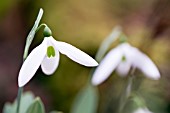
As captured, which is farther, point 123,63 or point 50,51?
point 123,63

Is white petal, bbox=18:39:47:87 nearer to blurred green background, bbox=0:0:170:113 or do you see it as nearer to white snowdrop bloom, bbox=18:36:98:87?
white snowdrop bloom, bbox=18:36:98:87

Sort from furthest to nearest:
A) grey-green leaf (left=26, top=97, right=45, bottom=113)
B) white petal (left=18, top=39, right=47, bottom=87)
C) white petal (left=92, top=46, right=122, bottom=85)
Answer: white petal (left=92, top=46, right=122, bottom=85), grey-green leaf (left=26, top=97, right=45, bottom=113), white petal (left=18, top=39, right=47, bottom=87)

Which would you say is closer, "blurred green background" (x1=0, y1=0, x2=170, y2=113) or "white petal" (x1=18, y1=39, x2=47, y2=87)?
"white petal" (x1=18, y1=39, x2=47, y2=87)

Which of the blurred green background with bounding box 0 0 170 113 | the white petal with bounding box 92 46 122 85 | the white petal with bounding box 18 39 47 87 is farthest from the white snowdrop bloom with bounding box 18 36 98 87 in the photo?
the blurred green background with bounding box 0 0 170 113

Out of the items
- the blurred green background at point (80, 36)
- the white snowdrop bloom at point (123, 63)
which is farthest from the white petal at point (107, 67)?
the blurred green background at point (80, 36)

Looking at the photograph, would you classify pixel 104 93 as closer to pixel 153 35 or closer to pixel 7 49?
pixel 153 35

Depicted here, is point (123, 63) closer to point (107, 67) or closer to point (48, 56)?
point (107, 67)

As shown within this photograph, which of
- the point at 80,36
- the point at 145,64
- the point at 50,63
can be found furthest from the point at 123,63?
the point at 80,36

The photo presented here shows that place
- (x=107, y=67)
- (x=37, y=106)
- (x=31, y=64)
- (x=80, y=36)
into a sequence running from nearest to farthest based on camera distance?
(x=31, y=64)
(x=37, y=106)
(x=107, y=67)
(x=80, y=36)
